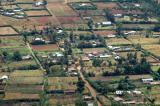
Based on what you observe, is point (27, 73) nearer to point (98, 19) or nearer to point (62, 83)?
point (62, 83)

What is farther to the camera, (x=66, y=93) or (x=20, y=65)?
(x=20, y=65)

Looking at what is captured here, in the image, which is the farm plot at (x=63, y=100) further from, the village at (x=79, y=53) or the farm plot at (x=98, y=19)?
the farm plot at (x=98, y=19)

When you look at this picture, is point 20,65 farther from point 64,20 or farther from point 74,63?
point 64,20

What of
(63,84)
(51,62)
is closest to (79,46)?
(51,62)

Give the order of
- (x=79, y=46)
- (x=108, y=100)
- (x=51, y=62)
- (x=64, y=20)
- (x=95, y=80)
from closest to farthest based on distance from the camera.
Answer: (x=108, y=100)
(x=95, y=80)
(x=51, y=62)
(x=79, y=46)
(x=64, y=20)

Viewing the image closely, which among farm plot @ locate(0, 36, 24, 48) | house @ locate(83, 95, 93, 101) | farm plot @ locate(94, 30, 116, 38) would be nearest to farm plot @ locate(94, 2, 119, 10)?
farm plot @ locate(94, 30, 116, 38)

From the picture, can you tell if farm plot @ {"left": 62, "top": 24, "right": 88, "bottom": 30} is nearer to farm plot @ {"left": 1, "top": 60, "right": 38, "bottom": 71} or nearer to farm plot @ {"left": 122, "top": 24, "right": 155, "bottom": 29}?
farm plot @ {"left": 122, "top": 24, "right": 155, "bottom": 29}

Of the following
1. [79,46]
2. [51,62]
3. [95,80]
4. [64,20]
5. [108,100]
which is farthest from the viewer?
[64,20]
